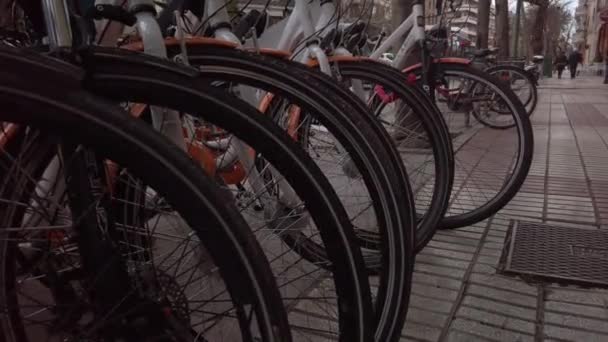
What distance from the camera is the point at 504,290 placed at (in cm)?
235

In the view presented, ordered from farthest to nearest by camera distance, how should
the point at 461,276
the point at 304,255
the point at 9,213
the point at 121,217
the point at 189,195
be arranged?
the point at 461,276, the point at 304,255, the point at 121,217, the point at 9,213, the point at 189,195

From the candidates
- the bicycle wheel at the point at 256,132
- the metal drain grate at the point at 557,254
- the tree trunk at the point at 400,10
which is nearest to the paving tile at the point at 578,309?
the metal drain grate at the point at 557,254

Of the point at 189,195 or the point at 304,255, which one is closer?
the point at 189,195

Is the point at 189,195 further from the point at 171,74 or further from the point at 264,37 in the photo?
the point at 264,37

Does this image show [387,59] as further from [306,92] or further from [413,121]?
[306,92]

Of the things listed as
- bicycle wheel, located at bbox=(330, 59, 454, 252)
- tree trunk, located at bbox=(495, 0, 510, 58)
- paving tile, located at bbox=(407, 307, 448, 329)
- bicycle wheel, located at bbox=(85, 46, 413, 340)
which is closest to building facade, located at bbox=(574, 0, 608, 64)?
tree trunk, located at bbox=(495, 0, 510, 58)

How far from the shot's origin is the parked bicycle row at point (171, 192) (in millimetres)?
909

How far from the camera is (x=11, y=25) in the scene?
1.66 m

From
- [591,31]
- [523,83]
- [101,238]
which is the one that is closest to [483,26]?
[523,83]

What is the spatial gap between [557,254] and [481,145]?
10.2 feet

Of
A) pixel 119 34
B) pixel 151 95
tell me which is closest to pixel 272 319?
pixel 151 95

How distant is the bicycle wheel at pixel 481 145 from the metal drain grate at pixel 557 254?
27 cm

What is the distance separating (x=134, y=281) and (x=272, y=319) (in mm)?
383

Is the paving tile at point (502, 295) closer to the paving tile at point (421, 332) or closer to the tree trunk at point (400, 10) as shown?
the paving tile at point (421, 332)
